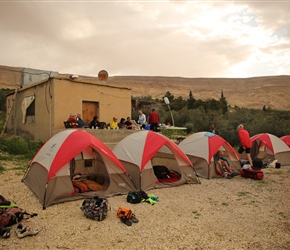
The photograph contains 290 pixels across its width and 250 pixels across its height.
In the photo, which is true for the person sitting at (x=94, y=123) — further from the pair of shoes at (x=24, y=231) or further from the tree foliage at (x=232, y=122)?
the tree foliage at (x=232, y=122)

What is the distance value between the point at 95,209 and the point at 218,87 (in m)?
83.1

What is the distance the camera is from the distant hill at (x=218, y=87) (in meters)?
65.4

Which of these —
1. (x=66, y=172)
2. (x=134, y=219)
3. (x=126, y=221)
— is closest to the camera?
(x=126, y=221)

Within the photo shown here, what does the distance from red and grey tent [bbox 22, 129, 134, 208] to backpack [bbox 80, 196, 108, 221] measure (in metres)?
1.04

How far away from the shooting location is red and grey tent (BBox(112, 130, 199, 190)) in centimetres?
746

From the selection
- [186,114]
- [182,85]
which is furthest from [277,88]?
[186,114]

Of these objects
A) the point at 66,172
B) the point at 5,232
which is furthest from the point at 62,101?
the point at 5,232

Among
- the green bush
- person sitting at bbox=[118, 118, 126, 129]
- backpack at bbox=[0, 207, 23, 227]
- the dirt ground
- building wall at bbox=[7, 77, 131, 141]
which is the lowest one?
the dirt ground

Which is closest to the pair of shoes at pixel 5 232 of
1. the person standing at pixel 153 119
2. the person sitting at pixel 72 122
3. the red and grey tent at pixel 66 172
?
the red and grey tent at pixel 66 172

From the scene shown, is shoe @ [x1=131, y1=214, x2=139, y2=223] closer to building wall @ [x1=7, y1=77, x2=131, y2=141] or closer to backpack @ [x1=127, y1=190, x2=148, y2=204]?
backpack @ [x1=127, y1=190, x2=148, y2=204]

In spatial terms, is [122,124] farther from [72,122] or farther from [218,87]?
[218,87]

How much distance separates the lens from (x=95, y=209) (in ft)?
17.2

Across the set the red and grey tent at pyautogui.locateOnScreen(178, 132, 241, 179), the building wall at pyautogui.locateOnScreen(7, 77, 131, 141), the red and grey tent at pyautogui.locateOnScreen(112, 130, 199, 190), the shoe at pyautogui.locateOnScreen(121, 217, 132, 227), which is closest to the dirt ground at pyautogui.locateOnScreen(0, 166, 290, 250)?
the shoe at pyautogui.locateOnScreen(121, 217, 132, 227)

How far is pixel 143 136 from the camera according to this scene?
816 centimetres
